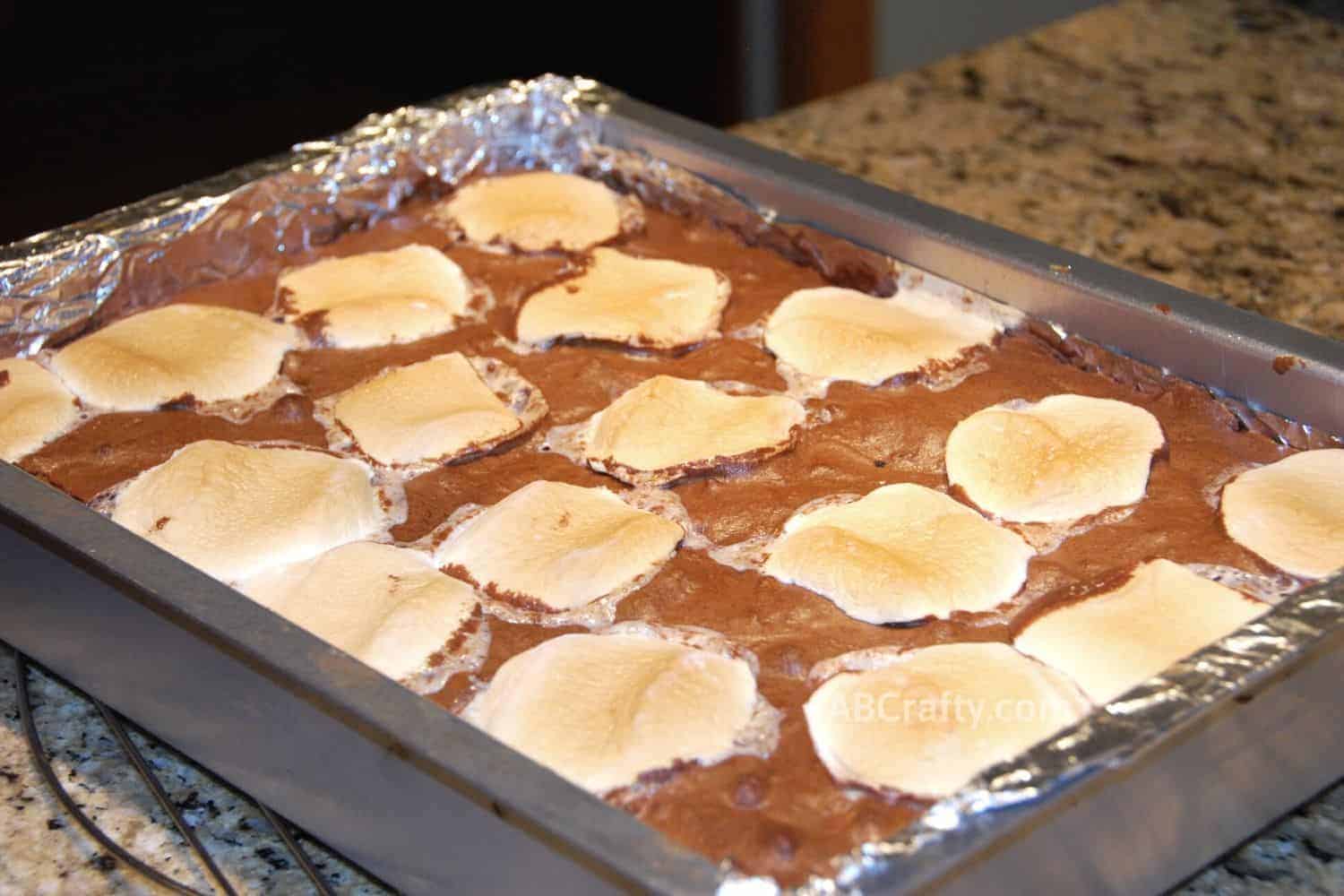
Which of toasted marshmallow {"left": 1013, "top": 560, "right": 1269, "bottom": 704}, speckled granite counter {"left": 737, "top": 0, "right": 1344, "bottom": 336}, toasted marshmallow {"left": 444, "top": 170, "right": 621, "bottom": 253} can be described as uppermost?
toasted marshmallow {"left": 444, "top": 170, "right": 621, "bottom": 253}

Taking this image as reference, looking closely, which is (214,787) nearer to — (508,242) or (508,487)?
(508,487)

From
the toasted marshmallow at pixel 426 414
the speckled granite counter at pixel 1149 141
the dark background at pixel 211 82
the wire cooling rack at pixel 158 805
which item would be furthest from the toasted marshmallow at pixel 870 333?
the dark background at pixel 211 82

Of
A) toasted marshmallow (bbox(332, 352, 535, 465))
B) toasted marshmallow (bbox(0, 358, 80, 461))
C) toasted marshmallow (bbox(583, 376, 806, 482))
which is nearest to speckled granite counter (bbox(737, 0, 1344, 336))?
toasted marshmallow (bbox(583, 376, 806, 482))

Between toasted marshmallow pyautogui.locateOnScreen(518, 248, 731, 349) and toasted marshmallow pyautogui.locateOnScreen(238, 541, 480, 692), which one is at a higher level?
toasted marshmallow pyautogui.locateOnScreen(518, 248, 731, 349)

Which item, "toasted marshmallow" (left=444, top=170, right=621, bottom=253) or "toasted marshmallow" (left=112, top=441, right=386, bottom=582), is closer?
"toasted marshmallow" (left=112, top=441, right=386, bottom=582)

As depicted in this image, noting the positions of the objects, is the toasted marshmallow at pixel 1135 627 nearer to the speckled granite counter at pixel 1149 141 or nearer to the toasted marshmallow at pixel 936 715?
the toasted marshmallow at pixel 936 715

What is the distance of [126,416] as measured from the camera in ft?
5.49

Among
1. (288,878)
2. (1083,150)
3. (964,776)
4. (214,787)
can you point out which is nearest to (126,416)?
(214,787)

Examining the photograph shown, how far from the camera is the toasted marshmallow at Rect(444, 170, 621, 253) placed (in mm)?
1976

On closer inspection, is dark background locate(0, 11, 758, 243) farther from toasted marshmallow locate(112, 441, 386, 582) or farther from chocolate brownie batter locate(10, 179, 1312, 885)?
toasted marshmallow locate(112, 441, 386, 582)

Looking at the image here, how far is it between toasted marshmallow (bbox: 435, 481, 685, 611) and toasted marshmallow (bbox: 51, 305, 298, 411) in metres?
0.42

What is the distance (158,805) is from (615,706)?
16.5 inches

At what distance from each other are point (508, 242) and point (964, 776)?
3.65 feet

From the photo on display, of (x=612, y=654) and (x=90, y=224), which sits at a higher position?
A: (x=90, y=224)
